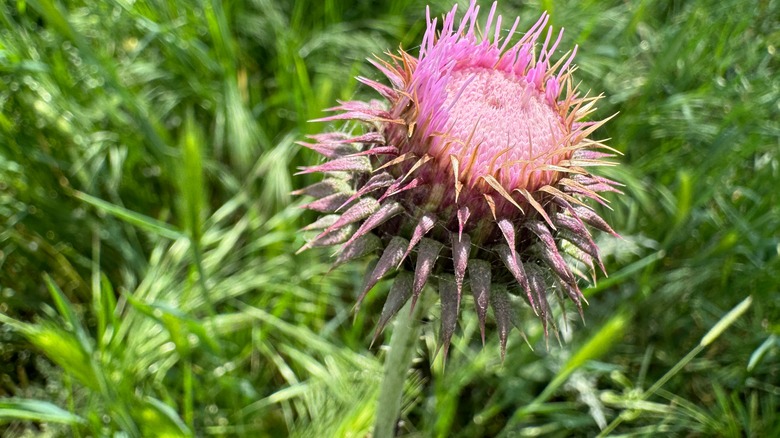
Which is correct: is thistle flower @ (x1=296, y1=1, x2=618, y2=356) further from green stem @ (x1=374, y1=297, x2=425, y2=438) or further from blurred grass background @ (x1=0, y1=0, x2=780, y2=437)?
blurred grass background @ (x1=0, y1=0, x2=780, y2=437)

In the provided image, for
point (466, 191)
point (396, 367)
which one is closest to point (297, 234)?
point (396, 367)

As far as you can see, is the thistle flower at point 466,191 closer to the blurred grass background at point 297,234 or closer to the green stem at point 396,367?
the green stem at point 396,367

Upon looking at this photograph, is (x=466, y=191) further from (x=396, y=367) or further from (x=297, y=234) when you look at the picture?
(x=297, y=234)

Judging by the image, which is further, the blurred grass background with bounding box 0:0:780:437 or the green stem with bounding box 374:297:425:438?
the blurred grass background with bounding box 0:0:780:437

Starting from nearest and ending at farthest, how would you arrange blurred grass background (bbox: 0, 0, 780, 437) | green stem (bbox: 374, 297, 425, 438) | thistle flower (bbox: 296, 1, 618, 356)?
thistle flower (bbox: 296, 1, 618, 356) < green stem (bbox: 374, 297, 425, 438) < blurred grass background (bbox: 0, 0, 780, 437)

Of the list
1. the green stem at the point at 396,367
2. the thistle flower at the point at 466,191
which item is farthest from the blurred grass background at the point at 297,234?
the thistle flower at the point at 466,191

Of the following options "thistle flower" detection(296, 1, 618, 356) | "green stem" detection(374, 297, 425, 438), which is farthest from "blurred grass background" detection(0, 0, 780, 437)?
"thistle flower" detection(296, 1, 618, 356)
